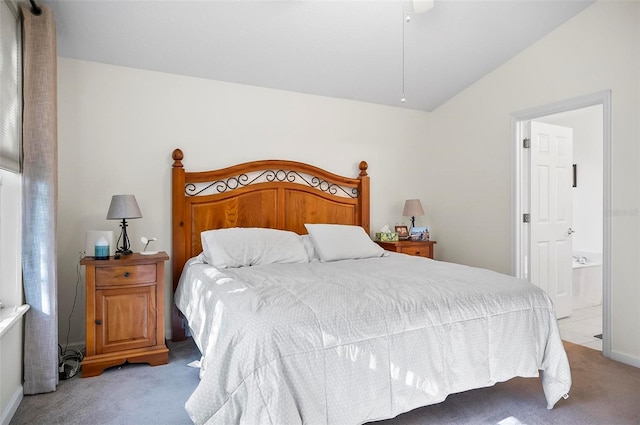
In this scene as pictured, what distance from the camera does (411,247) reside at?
420 centimetres

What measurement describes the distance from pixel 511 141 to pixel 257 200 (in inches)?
100

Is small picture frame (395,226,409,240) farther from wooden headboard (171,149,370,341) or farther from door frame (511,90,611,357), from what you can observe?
door frame (511,90,611,357)

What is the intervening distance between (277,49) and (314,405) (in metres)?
2.77

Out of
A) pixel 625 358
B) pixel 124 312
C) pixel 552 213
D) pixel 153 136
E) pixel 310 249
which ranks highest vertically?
pixel 153 136

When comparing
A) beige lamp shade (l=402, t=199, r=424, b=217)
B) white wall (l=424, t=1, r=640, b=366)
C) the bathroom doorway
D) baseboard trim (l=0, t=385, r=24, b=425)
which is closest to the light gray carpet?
baseboard trim (l=0, t=385, r=24, b=425)

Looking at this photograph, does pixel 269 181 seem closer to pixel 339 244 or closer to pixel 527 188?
pixel 339 244

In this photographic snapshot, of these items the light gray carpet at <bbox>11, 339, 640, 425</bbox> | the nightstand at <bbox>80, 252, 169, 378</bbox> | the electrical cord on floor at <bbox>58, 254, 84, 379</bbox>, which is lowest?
the light gray carpet at <bbox>11, 339, 640, 425</bbox>

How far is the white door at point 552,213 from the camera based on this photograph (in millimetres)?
3895

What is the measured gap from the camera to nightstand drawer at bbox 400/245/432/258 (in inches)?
164

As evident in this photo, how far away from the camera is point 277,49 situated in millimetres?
3309

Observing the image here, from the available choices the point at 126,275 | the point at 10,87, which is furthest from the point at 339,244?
the point at 10,87

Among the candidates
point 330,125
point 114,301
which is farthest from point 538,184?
point 114,301

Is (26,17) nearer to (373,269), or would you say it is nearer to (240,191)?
(240,191)

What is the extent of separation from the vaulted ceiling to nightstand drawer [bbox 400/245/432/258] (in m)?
1.73
